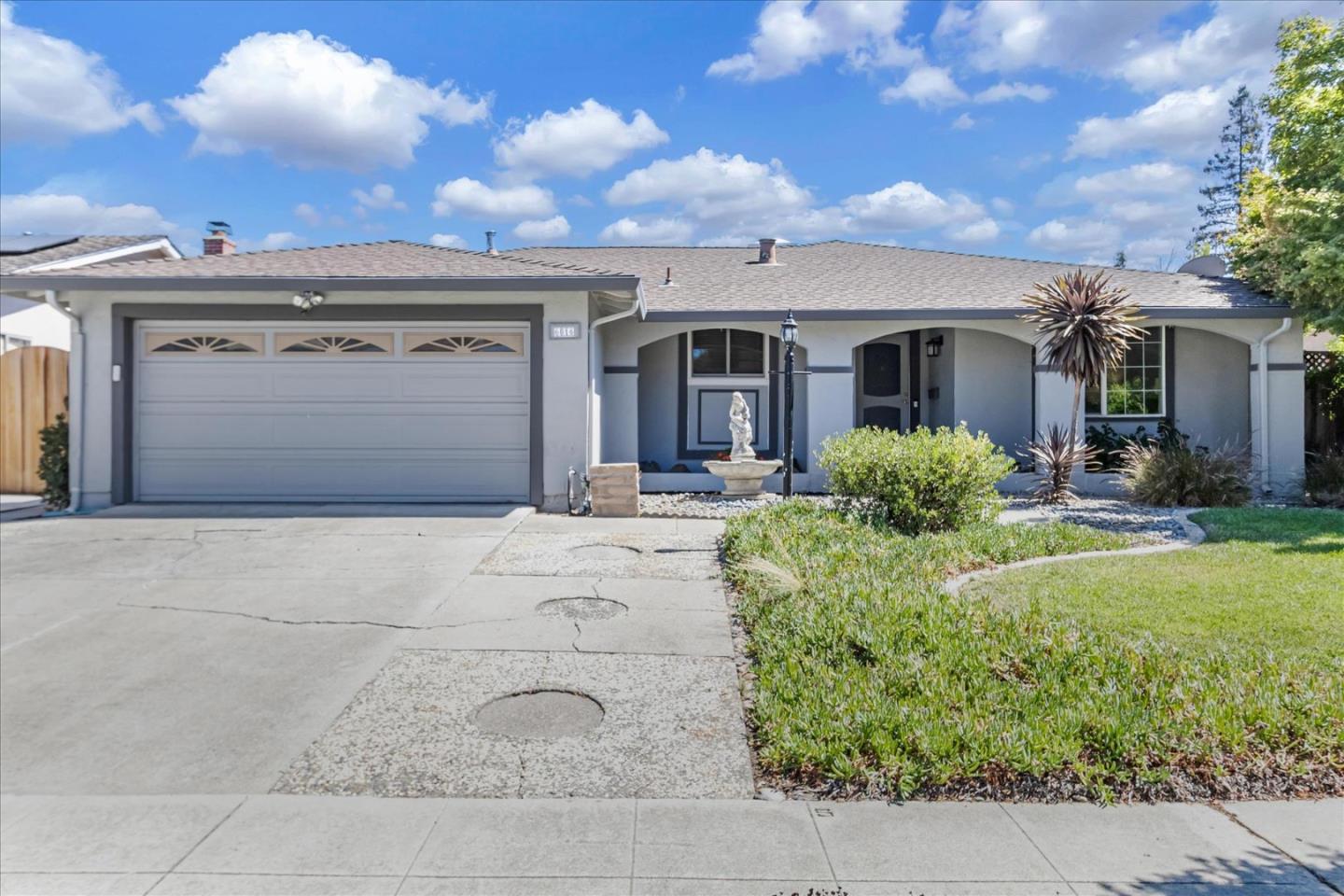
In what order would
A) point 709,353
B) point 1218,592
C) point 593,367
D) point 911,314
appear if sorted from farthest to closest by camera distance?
1. point 709,353
2. point 911,314
3. point 593,367
4. point 1218,592

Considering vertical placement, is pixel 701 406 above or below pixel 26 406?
above

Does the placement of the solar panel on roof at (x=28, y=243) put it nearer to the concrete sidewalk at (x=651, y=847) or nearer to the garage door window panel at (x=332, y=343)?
the garage door window panel at (x=332, y=343)

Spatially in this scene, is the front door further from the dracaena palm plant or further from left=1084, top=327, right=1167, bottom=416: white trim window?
the dracaena palm plant

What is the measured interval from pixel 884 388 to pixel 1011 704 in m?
12.0

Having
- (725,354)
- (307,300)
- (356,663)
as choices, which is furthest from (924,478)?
(307,300)

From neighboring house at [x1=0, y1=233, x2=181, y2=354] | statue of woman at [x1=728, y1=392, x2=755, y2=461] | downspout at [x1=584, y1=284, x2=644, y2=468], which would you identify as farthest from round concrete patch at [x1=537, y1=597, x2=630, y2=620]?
neighboring house at [x1=0, y1=233, x2=181, y2=354]

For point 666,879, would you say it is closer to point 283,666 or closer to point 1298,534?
point 283,666

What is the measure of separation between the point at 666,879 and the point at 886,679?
1.90 m

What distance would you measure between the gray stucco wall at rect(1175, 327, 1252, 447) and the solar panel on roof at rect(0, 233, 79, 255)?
2156 cm

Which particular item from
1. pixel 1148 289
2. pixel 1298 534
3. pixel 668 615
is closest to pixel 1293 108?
pixel 1148 289

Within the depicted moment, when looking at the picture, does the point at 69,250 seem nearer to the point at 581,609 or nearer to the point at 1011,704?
the point at 581,609

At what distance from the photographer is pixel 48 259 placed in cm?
1578

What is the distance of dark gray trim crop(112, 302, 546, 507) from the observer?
35.7 feet

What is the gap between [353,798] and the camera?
145 inches
